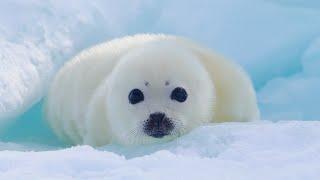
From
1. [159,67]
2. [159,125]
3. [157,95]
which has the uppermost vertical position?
[159,67]

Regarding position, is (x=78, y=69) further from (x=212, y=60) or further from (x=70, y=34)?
(x=212, y=60)

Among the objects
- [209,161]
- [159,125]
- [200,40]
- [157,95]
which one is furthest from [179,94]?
[200,40]

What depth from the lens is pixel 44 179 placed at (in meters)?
2.40

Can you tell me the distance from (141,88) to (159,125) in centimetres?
24

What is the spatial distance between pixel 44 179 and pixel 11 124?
2.41 meters

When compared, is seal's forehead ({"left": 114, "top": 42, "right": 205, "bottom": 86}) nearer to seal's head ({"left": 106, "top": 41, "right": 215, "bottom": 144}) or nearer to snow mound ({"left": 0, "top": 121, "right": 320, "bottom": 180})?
seal's head ({"left": 106, "top": 41, "right": 215, "bottom": 144})

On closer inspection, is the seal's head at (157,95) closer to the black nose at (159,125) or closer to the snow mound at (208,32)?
the black nose at (159,125)

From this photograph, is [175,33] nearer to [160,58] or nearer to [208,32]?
[208,32]

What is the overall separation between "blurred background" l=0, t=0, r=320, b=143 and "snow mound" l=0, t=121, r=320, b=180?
5.96 feet

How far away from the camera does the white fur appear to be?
3.81 metres

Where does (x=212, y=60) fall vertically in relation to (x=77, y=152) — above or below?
above

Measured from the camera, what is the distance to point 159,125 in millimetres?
3680

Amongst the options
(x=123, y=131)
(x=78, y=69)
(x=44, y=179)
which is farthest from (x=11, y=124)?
(x=44, y=179)


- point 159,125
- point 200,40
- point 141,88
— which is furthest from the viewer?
point 200,40
